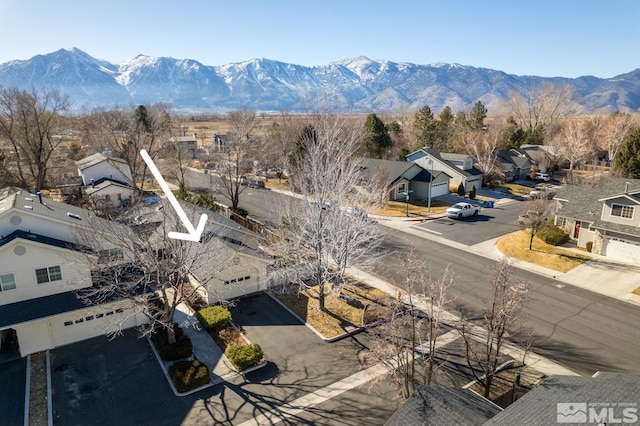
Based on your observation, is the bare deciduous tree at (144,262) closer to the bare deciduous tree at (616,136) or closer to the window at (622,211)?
the window at (622,211)

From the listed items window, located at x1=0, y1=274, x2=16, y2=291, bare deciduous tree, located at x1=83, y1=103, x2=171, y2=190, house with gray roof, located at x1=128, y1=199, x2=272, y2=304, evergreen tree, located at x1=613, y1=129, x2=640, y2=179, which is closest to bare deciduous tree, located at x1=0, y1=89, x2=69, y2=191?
bare deciduous tree, located at x1=83, y1=103, x2=171, y2=190

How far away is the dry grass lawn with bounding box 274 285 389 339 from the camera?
22547mm

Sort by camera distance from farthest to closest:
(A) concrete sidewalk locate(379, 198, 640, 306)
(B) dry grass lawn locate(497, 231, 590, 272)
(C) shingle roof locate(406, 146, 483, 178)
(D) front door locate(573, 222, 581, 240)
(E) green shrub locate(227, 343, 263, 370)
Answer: (C) shingle roof locate(406, 146, 483, 178) → (D) front door locate(573, 222, 581, 240) → (B) dry grass lawn locate(497, 231, 590, 272) → (A) concrete sidewalk locate(379, 198, 640, 306) → (E) green shrub locate(227, 343, 263, 370)

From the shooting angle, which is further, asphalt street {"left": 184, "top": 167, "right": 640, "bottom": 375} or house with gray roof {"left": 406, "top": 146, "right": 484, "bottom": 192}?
house with gray roof {"left": 406, "top": 146, "right": 484, "bottom": 192}

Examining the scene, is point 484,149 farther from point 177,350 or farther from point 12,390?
point 12,390

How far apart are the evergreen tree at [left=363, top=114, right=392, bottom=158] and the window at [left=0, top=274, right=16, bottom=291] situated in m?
54.3

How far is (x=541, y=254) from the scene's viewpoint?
33.1 m

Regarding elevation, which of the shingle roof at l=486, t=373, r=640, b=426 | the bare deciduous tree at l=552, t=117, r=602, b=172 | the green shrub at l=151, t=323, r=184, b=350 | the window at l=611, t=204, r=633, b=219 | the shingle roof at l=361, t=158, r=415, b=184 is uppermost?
the bare deciduous tree at l=552, t=117, r=602, b=172

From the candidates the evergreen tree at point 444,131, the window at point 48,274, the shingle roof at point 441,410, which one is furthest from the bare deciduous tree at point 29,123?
the evergreen tree at point 444,131

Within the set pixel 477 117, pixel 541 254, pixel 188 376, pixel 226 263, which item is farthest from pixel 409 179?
pixel 477 117

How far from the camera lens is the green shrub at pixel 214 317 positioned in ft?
72.0

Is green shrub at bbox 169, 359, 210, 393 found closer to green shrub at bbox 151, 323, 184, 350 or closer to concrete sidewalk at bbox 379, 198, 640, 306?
green shrub at bbox 151, 323, 184, 350

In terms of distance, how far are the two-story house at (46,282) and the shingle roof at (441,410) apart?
15.2 metres

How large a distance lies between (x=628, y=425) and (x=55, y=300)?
24.7 m
